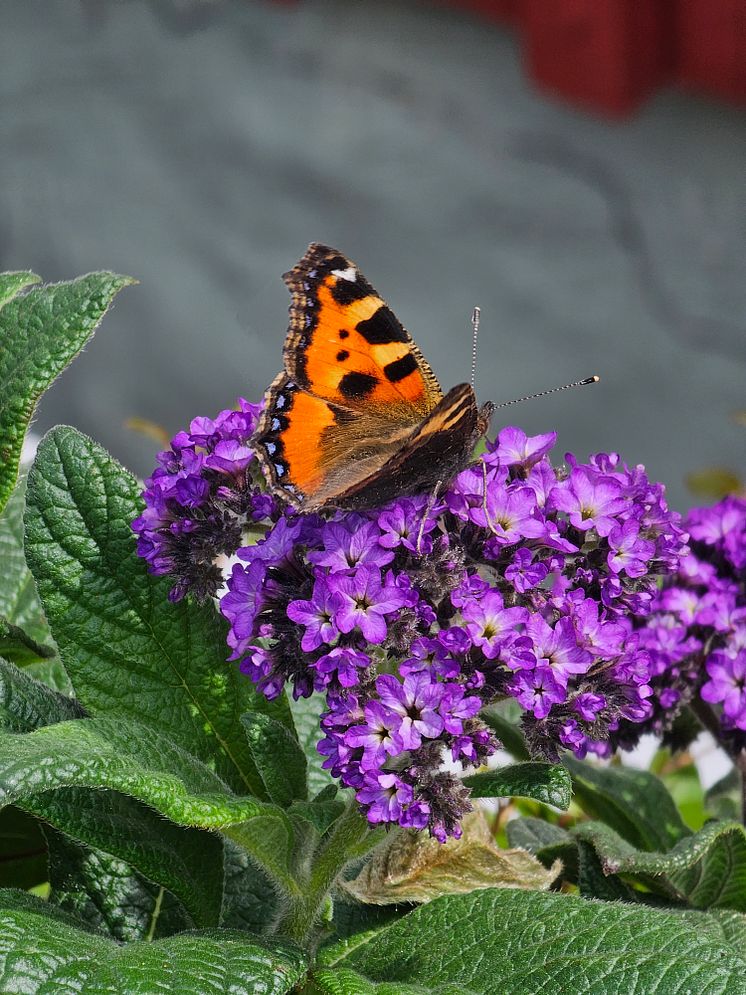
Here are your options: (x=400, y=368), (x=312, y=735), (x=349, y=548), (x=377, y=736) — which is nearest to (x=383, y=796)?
(x=377, y=736)

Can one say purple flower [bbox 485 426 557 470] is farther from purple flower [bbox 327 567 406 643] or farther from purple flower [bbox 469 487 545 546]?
purple flower [bbox 327 567 406 643]

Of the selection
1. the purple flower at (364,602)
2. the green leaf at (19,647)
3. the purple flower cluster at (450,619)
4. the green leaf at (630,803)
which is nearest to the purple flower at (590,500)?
the purple flower cluster at (450,619)

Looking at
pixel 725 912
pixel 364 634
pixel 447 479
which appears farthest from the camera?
pixel 725 912

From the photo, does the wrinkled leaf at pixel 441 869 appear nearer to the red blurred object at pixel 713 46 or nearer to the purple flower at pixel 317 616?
the purple flower at pixel 317 616

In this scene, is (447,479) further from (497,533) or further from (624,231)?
(624,231)

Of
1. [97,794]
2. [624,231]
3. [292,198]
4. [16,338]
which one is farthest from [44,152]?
[97,794]

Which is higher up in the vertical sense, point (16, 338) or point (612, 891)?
point (16, 338)
